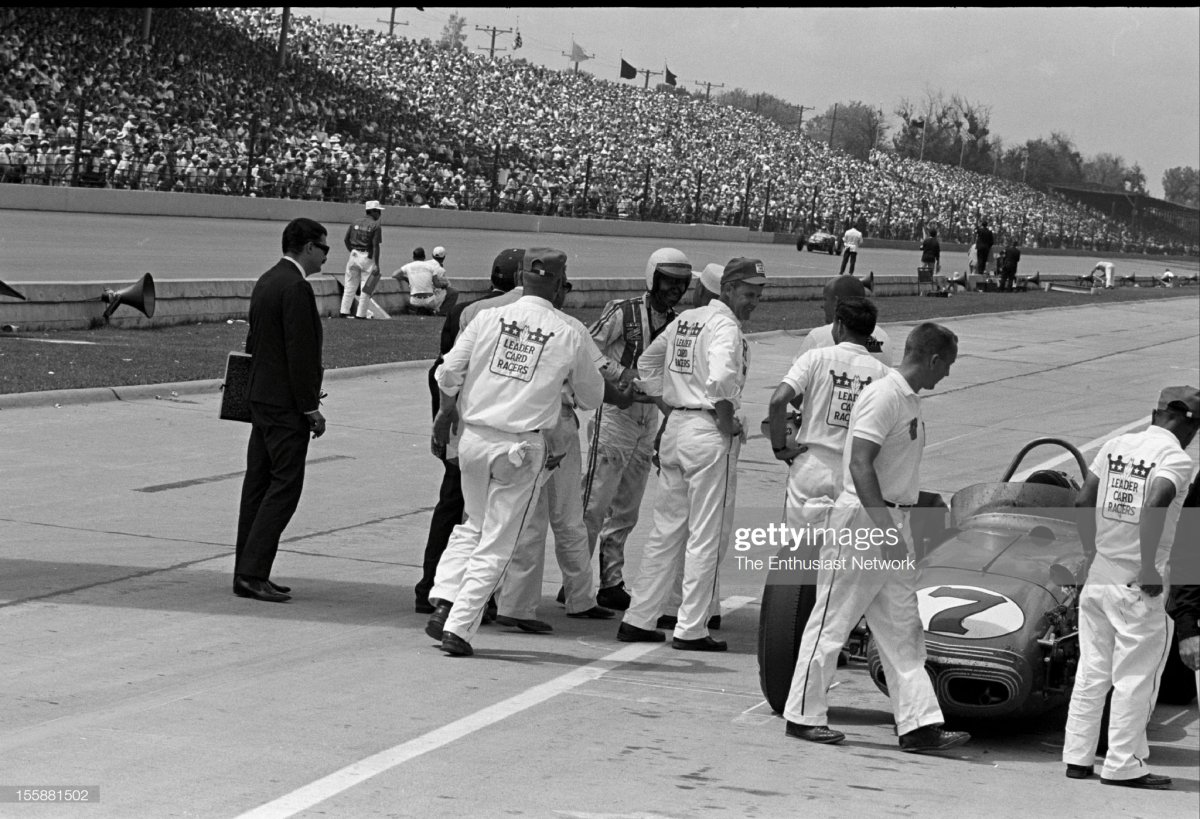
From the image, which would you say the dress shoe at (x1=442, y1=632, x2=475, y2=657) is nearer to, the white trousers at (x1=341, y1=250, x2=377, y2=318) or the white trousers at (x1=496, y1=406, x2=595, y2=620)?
the white trousers at (x1=496, y1=406, x2=595, y2=620)

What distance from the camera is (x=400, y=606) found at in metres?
8.34

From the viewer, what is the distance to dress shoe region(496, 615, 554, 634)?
8.03 metres

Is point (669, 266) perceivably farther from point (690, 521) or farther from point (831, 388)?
point (831, 388)

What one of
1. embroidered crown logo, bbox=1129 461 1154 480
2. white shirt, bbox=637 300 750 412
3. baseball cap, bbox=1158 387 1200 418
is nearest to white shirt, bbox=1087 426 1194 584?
embroidered crown logo, bbox=1129 461 1154 480

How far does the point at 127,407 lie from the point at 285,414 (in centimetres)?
661

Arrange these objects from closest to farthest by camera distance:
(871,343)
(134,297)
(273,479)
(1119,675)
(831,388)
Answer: (1119,675) < (831,388) < (871,343) < (273,479) < (134,297)

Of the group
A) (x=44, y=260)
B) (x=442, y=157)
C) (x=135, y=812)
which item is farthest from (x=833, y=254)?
(x=135, y=812)

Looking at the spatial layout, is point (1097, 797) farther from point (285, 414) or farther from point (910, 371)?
point (285, 414)

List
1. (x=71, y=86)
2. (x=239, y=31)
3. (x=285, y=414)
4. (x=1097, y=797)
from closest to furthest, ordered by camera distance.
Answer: (x=1097, y=797) → (x=285, y=414) → (x=71, y=86) → (x=239, y=31)

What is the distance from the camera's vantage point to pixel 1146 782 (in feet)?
19.9

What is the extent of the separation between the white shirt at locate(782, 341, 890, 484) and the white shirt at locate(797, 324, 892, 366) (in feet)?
1.28

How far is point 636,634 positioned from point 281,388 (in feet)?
7.21

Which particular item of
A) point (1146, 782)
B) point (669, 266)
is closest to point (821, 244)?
point (669, 266)

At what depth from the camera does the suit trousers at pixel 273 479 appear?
26.7ft
